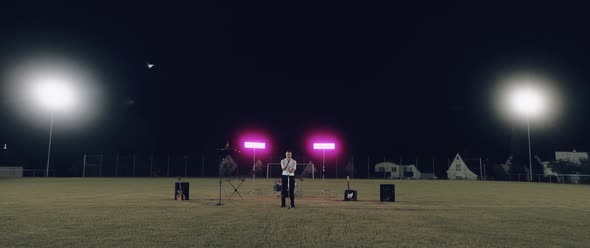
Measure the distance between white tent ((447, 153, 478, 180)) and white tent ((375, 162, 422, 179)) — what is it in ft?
15.4

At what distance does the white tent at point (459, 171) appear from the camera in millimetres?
55178

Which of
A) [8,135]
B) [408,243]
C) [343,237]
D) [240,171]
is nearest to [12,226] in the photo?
[343,237]

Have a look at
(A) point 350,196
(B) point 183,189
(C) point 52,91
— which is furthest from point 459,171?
(C) point 52,91

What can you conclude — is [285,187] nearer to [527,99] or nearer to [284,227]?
[284,227]

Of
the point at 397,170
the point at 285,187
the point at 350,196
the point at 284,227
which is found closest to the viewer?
the point at 284,227

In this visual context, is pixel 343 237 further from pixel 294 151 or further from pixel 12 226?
pixel 294 151

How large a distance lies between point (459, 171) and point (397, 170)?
30.6 feet

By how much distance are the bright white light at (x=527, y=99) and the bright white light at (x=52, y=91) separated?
2093 inches

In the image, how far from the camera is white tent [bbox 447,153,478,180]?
55.2 metres

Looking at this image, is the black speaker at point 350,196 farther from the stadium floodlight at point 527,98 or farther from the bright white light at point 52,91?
the bright white light at point 52,91

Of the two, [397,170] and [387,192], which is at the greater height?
[397,170]

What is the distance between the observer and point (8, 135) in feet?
188

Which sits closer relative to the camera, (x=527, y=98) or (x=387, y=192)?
(x=387, y=192)

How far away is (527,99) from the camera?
43.5 metres
